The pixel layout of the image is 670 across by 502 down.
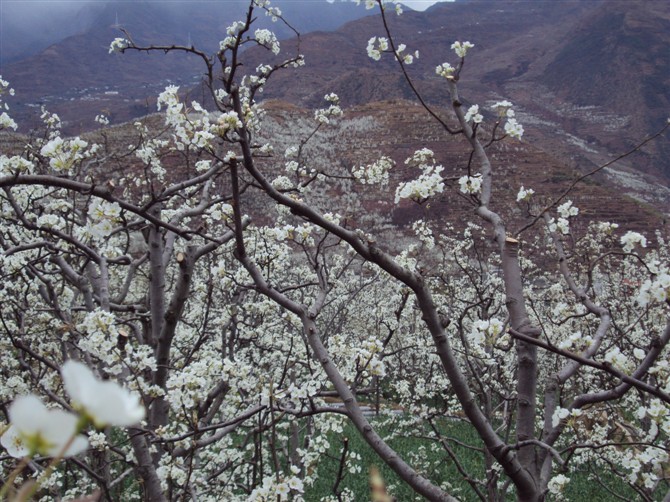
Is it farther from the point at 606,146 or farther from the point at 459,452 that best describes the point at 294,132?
the point at 606,146

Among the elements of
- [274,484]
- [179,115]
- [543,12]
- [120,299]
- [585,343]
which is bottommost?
[274,484]

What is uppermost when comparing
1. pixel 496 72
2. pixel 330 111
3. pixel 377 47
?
pixel 496 72

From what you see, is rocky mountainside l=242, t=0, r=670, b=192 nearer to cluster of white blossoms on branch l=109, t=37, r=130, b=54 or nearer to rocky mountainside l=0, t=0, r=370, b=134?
rocky mountainside l=0, t=0, r=370, b=134

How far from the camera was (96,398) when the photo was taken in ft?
1.24

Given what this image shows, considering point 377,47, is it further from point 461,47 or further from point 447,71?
point 447,71

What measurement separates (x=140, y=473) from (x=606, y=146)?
271 feet

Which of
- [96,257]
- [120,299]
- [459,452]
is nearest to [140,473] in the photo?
[96,257]

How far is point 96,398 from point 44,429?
69 millimetres

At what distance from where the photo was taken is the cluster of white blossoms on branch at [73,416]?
0.37 meters

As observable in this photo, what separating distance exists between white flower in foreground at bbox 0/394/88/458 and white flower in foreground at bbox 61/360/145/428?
0.03 meters

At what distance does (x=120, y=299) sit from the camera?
4.29m

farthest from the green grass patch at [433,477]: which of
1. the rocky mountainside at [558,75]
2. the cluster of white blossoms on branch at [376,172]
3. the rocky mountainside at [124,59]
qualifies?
the rocky mountainside at [124,59]

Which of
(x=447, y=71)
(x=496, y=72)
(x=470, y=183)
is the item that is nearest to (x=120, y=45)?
(x=447, y=71)

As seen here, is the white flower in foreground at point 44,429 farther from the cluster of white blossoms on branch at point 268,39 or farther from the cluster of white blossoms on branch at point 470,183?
the cluster of white blossoms on branch at point 268,39
